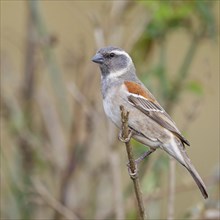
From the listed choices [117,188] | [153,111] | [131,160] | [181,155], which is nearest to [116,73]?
[153,111]

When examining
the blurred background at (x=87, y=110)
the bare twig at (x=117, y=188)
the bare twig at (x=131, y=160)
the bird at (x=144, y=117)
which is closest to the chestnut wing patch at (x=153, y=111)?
the bird at (x=144, y=117)

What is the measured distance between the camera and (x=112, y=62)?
588 centimetres

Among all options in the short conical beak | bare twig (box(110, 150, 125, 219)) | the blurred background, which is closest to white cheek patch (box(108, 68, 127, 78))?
the short conical beak

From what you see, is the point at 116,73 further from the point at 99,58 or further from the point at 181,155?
the point at 181,155

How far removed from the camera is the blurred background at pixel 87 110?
693cm

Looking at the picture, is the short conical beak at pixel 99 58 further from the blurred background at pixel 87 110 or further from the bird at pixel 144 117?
the blurred background at pixel 87 110

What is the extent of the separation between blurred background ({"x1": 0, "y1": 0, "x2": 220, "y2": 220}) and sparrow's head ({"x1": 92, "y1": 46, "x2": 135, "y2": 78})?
2.68 ft

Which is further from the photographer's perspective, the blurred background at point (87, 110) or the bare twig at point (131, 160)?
the blurred background at point (87, 110)

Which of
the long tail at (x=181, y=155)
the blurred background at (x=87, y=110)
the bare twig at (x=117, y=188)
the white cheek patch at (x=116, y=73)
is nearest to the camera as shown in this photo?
the long tail at (x=181, y=155)

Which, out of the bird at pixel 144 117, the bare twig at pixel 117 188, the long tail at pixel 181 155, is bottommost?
the bare twig at pixel 117 188

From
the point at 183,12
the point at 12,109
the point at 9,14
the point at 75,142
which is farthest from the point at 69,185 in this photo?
the point at 9,14

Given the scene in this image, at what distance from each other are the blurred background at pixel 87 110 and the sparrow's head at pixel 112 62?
0.82 meters

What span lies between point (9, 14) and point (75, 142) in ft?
9.19

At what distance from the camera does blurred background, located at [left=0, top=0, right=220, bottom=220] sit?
693cm
